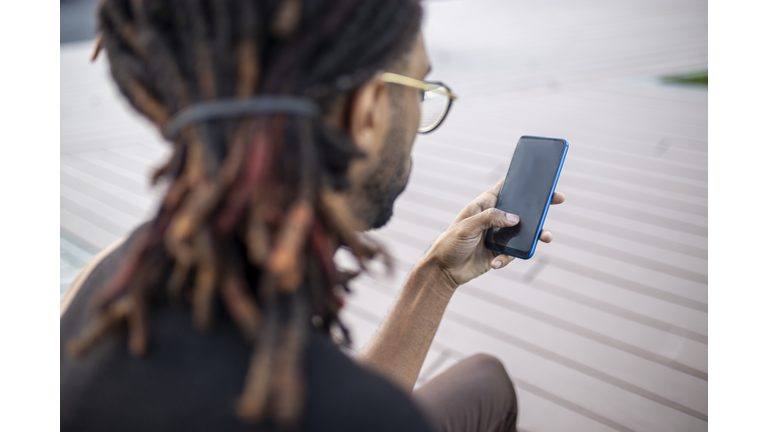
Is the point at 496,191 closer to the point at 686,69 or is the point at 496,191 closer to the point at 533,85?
the point at 533,85

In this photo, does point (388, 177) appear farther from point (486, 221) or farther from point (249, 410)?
point (249, 410)

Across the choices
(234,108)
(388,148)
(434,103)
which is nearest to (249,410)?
(234,108)

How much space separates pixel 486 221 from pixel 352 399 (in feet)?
2.26

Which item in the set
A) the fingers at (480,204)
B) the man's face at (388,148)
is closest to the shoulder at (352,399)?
the man's face at (388,148)

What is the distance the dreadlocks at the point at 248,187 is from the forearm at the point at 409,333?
50cm

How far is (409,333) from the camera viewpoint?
1129 mm

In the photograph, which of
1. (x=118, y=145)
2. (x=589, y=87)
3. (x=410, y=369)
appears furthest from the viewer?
(x=589, y=87)

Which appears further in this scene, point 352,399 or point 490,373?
point 490,373

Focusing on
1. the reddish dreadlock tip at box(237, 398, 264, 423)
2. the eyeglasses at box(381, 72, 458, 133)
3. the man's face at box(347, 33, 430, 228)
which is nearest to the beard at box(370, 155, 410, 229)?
the man's face at box(347, 33, 430, 228)

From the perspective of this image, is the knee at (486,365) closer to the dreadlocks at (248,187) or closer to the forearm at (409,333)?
the forearm at (409,333)

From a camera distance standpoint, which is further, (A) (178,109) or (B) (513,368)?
(B) (513,368)

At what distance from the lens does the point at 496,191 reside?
1376 millimetres
